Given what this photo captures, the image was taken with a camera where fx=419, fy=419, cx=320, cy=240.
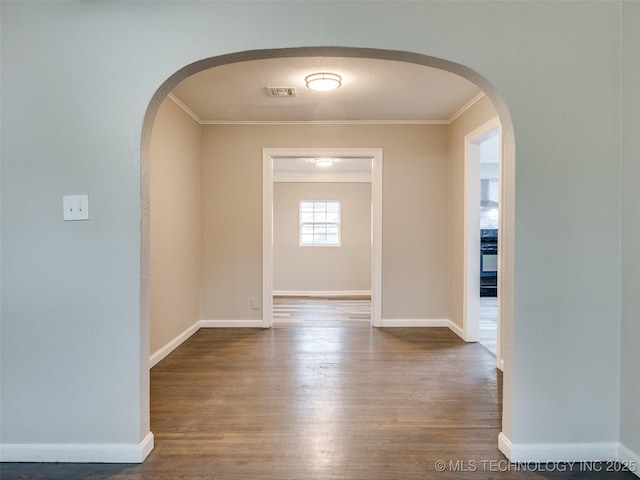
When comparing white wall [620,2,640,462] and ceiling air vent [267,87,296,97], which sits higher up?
ceiling air vent [267,87,296,97]

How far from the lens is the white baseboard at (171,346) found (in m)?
3.53

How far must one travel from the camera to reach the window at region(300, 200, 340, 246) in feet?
27.1

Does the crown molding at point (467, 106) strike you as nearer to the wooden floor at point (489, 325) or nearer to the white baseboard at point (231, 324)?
the wooden floor at point (489, 325)

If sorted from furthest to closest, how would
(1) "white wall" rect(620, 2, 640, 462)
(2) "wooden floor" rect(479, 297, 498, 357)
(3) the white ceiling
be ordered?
(2) "wooden floor" rect(479, 297, 498, 357) < (3) the white ceiling < (1) "white wall" rect(620, 2, 640, 462)

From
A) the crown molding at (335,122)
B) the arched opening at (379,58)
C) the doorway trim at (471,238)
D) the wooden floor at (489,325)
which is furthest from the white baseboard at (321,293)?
the arched opening at (379,58)

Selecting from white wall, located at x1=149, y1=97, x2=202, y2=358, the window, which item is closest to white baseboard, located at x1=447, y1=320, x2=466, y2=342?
white wall, located at x1=149, y1=97, x2=202, y2=358

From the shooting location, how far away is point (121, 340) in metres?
2.02

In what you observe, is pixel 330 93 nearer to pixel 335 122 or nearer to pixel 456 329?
pixel 335 122

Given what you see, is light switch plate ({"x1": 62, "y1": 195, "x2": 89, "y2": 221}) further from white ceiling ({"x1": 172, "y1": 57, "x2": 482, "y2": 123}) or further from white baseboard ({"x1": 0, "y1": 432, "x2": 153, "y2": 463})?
white ceiling ({"x1": 172, "y1": 57, "x2": 482, "y2": 123})

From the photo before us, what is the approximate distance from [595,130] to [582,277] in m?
0.71

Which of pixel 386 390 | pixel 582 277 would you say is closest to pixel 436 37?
pixel 582 277

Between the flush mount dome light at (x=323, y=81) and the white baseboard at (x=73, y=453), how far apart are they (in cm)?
275

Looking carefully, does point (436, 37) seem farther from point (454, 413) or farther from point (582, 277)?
point (454, 413)

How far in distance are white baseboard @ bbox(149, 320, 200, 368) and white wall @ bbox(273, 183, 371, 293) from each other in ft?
11.7
